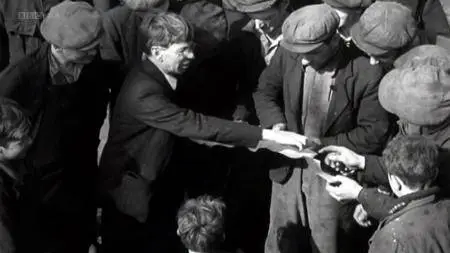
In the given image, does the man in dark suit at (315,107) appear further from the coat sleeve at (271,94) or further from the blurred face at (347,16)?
the blurred face at (347,16)

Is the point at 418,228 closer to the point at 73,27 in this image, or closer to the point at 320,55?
the point at 320,55

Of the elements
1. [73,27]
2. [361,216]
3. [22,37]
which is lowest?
[361,216]

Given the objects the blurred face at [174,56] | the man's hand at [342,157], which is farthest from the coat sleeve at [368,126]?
the blurred face at [174,56]

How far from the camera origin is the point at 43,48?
5449mm

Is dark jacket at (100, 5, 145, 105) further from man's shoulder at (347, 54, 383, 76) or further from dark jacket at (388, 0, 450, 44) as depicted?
dark jacket at (388, 0, 450, 44)

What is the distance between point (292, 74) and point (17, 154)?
1.81 m

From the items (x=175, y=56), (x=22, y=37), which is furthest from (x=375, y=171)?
(x=22, y=37)

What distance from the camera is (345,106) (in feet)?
17.5

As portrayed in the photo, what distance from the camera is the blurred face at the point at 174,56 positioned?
17.0 feet

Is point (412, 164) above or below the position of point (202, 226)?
above

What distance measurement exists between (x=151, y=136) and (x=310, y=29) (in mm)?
1178

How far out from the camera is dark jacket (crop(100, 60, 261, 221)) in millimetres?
5164

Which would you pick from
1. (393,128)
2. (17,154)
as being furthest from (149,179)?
(393,128)

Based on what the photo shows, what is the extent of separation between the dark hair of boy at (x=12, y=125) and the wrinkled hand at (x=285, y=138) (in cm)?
147
